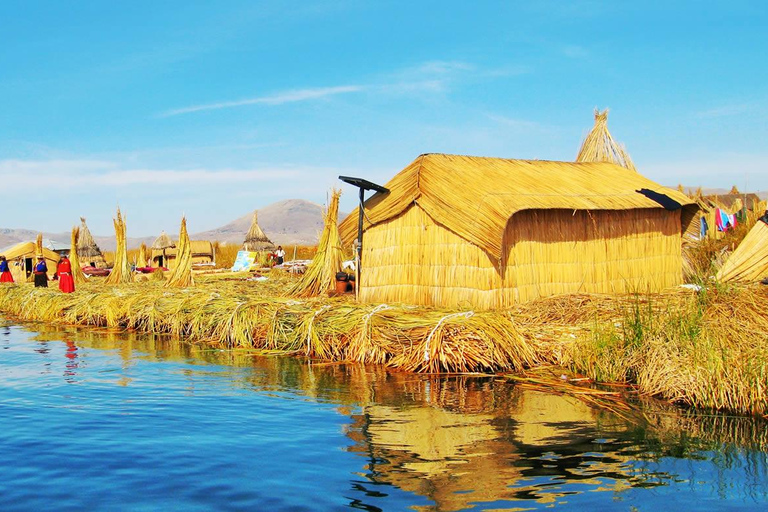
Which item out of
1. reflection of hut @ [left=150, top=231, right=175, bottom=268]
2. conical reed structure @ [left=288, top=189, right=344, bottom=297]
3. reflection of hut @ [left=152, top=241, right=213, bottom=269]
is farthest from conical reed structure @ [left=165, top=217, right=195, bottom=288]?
reflection of hut @ [left=150, top=231, right=175, bottom=268]

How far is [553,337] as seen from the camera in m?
10.2

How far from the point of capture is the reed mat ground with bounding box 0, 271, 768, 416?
803 cm

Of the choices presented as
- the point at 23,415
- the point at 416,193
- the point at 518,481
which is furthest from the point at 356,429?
the point at 416,193

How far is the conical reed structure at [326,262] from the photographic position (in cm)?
1625

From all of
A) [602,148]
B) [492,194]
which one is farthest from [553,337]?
[602,148]

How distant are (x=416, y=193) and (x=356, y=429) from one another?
619 cm

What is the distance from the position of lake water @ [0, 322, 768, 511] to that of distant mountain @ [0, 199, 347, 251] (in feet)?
340

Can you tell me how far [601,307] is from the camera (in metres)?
11.3

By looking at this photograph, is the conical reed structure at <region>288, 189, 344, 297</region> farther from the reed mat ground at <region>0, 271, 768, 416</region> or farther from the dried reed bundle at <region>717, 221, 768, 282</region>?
the dried reed bundle at <region>717, 221, 768, 282</region>

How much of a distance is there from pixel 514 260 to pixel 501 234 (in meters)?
0.88

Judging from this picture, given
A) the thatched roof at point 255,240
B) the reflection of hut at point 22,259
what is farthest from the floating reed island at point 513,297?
the thatched roof at point 255,240

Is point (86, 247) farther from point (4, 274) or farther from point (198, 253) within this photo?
point (4, 274)

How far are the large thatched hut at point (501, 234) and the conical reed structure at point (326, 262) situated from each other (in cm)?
164

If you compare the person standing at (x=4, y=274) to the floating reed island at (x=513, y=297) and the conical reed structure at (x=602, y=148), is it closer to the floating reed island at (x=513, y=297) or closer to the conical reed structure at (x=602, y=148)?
the floating reed island at (x=513, y=297)
